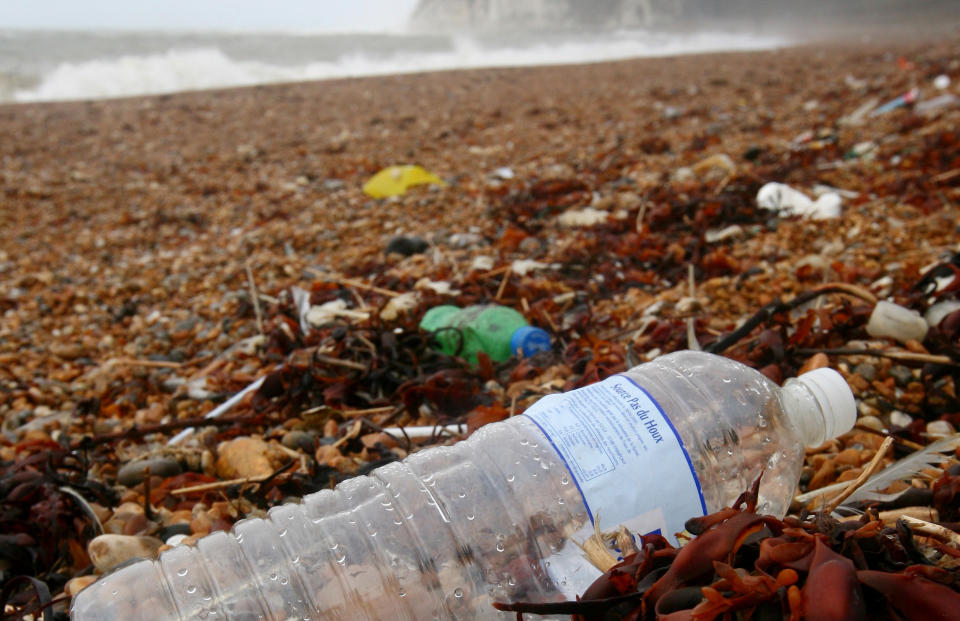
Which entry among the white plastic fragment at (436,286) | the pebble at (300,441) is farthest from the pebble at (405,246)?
the pebble at (300,441)

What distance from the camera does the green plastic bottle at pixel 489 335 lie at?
239cm

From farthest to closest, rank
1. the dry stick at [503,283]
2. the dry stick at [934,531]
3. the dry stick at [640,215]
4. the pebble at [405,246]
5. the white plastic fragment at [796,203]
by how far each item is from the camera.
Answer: the pebble at [405,246], the dry stick at [640,215], the white plastic fragment at [796,203], the dry stick at [503,283], the dry stick at [934,531]

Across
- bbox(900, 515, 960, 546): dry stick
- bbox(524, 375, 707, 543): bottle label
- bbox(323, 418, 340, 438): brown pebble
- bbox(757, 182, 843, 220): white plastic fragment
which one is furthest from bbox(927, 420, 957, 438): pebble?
bbox(757, 182, 843, 220): white plastic fragment

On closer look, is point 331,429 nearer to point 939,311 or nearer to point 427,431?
point 427,431

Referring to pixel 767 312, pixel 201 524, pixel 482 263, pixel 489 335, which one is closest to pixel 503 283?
pixel 482 263

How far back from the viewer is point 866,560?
3.10 ft

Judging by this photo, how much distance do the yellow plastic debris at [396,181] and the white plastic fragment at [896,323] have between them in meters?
3.94

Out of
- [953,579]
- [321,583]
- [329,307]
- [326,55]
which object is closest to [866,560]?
[953,579]

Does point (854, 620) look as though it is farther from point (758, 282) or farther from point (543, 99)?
point (543, 99)

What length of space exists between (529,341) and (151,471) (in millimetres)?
1286

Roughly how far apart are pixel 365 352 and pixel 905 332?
1.78 m

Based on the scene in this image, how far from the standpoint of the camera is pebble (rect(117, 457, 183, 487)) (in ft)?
6.50

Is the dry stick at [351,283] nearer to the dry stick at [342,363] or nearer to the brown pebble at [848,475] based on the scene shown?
the dry stick at [342,363]

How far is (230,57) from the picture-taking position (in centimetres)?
2236
